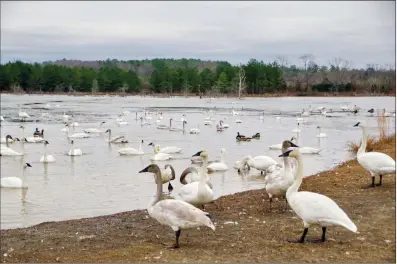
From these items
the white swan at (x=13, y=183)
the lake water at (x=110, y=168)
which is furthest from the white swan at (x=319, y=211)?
the white swan at (x=13, y=183)

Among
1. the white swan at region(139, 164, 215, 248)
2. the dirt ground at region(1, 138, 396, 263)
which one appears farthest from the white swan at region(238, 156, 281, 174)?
the white swan at region(139, 164, 215, 248)

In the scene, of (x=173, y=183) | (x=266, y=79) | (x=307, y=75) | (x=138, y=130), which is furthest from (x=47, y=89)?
(x=173, y=183)

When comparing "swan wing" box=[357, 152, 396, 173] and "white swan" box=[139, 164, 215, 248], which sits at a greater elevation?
"swan wing" box=[357, 152, 396, 173]

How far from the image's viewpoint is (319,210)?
5656 mm

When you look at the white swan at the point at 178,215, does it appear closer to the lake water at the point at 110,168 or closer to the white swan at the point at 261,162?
the lake water at the point at 110,168

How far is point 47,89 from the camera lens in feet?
256

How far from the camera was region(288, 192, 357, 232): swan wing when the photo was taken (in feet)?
18.1

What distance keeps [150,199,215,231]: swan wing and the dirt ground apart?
284mm

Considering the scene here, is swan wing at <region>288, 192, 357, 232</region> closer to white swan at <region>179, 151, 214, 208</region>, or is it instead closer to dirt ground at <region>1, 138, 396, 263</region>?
dirt ground at <region>1, 138, 396, 263</region>

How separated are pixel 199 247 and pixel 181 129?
2126 cm

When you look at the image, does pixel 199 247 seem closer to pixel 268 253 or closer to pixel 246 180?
pixel 268 253

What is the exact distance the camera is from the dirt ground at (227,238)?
216 inches

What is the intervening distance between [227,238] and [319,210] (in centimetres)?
118

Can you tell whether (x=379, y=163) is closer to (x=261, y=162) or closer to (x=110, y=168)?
(x=261, y=162)
